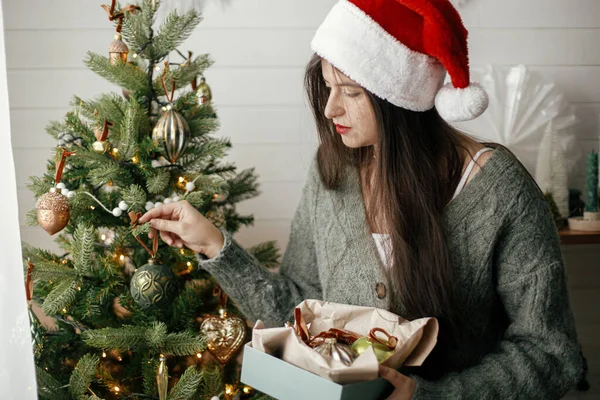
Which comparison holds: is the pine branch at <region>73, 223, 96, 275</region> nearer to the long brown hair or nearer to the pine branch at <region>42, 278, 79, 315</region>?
the pine branch at <region>42, 278, 79, 315</region>

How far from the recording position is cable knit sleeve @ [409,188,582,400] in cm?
120

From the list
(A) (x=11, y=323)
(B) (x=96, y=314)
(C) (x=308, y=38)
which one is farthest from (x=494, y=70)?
(A) (x=11, y=323)

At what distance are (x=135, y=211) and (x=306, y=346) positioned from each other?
52 cm

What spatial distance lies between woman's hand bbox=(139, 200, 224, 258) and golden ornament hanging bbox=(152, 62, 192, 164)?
11cm

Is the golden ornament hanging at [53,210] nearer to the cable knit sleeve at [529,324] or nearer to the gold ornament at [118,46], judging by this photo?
the gold ornament at [118,46]

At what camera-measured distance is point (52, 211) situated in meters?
1.23

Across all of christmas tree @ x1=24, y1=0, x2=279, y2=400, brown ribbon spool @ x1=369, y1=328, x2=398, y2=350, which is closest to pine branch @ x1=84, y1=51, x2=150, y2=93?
christmas tree @ x1=24, y1=0, x2=279, y2=400

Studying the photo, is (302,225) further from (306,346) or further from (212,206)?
(306,346)

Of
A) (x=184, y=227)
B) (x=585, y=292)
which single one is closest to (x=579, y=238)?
(x=585, y=292)

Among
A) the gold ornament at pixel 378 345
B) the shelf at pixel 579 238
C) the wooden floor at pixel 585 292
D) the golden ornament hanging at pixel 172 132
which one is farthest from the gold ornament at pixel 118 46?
the wooden floor at pixel 585 292

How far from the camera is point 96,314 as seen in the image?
1.36 meters

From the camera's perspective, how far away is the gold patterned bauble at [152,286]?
128 cm

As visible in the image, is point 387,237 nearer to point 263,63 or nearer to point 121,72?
point 121,72

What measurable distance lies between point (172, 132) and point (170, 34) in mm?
212
